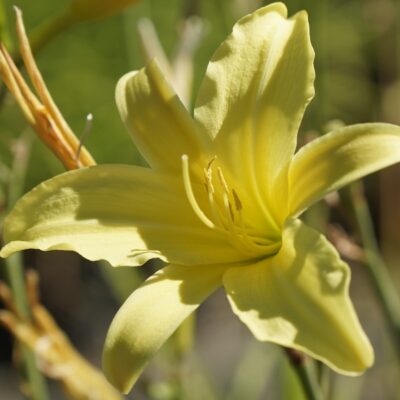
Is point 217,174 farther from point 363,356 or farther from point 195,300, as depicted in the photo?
point 363,356

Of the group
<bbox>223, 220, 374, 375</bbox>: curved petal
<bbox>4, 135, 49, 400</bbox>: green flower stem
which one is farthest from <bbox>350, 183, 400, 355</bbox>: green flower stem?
<bbox>4, 135, 49, 400</bbox>: green flower stem

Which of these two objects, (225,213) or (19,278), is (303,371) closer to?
(225,213)

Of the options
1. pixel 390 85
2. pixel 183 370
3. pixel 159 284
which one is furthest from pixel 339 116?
pixel 159 284

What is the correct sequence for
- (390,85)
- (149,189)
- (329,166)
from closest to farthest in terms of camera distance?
(329,166), (149,189), (390,85)

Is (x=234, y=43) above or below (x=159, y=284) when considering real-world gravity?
above

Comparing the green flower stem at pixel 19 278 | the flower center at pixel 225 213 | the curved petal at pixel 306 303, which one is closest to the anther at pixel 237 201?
the flower center at pixel 225 213

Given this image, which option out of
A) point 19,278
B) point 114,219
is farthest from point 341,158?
point 19,278

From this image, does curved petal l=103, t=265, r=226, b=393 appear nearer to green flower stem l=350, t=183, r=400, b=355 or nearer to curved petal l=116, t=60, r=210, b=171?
curved petal l=116, t=60, r=210, b=171

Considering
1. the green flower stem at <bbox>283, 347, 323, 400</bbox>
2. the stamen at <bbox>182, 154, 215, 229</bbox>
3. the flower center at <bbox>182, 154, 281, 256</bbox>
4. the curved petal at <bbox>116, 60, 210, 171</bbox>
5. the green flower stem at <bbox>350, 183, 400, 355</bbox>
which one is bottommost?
the green flower stem at <bbox>350, 183, 400, 355</bbox>
